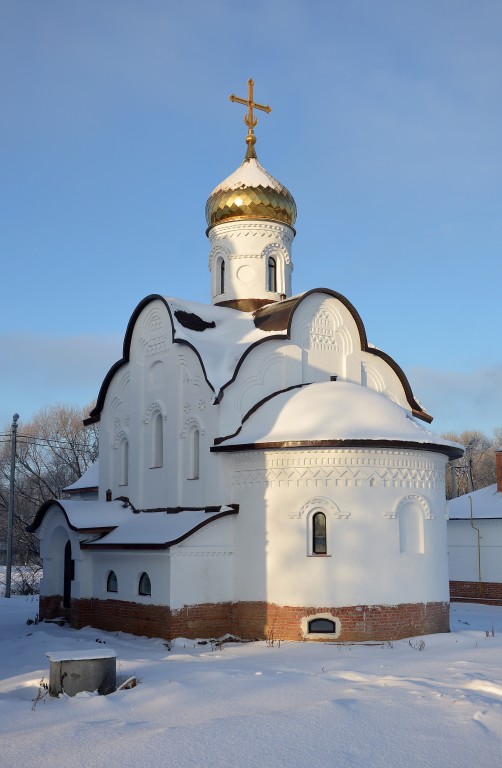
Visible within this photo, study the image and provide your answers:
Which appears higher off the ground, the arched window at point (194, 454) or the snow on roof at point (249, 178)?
the snow on roof at point (249, 178)

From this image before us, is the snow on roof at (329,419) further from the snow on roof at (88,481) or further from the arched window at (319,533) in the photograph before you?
the snow on roof at (88,481)

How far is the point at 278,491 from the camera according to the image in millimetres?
14539

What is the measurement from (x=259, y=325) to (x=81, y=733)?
37.5 feet

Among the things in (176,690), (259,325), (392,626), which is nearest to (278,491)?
(392,626)

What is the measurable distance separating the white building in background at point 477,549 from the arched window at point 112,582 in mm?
11065

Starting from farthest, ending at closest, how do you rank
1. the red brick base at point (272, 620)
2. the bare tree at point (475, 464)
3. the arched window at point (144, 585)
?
1. the bare tree at point (475, 464)
2. the arched window at point (144, 585)
3. the red brick base at point (272, 620)

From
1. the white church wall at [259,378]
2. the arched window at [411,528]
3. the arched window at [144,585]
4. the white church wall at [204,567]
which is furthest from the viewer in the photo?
the white church wall at [259,378]

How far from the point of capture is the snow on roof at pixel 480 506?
22875 millimetres

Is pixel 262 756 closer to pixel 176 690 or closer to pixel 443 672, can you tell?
pixel 176 690

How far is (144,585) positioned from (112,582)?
4.32 ft

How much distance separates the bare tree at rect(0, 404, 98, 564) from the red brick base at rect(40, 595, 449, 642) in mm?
16003

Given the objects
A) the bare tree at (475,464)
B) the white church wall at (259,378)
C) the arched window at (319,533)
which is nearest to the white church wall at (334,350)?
the white church wall at (259,378)

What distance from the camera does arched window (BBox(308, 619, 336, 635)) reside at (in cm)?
1388

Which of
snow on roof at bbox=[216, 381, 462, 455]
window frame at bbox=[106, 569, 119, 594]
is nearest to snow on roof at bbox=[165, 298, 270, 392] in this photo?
snow on roof at bbox=[216, 381, 462, 455]
